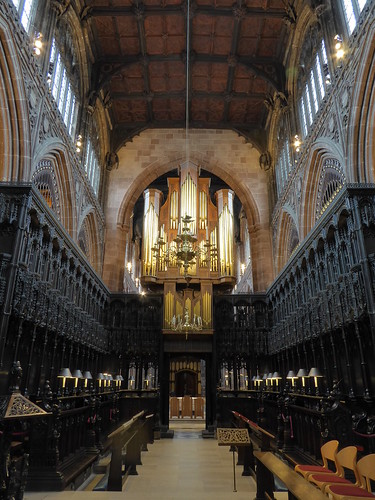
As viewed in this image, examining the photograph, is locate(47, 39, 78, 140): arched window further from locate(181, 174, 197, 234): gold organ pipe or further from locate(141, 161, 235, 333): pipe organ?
locate(181, 174, 197, 234): gold organ pipe

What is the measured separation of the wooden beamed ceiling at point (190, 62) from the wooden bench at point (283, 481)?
16.4 metres

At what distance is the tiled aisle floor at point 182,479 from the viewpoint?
20.0ft

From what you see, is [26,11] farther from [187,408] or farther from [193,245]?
[187,408]

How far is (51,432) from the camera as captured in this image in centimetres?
700

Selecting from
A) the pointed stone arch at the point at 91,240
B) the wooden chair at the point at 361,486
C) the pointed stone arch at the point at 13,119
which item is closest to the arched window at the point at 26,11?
the pointed stone arch at the point at 13,119

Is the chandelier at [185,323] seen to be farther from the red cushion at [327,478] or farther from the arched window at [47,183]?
the red cushion at [327,478]

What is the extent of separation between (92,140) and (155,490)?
1568 centimetres

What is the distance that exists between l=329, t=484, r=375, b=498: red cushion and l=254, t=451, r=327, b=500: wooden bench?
46 centimetres

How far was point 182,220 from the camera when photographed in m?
12.2

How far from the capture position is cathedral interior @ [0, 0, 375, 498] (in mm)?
8250

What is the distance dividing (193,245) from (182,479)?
9.55 metres

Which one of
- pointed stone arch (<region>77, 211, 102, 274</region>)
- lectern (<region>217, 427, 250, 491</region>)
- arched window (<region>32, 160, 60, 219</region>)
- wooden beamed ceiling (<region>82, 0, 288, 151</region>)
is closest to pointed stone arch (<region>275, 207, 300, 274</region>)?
wooden beamed ceiling (<region>82, 0, 288, 151</region>)

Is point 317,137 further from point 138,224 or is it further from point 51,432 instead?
point 138,224

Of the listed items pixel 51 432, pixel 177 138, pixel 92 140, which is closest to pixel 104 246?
pixel 92 140
